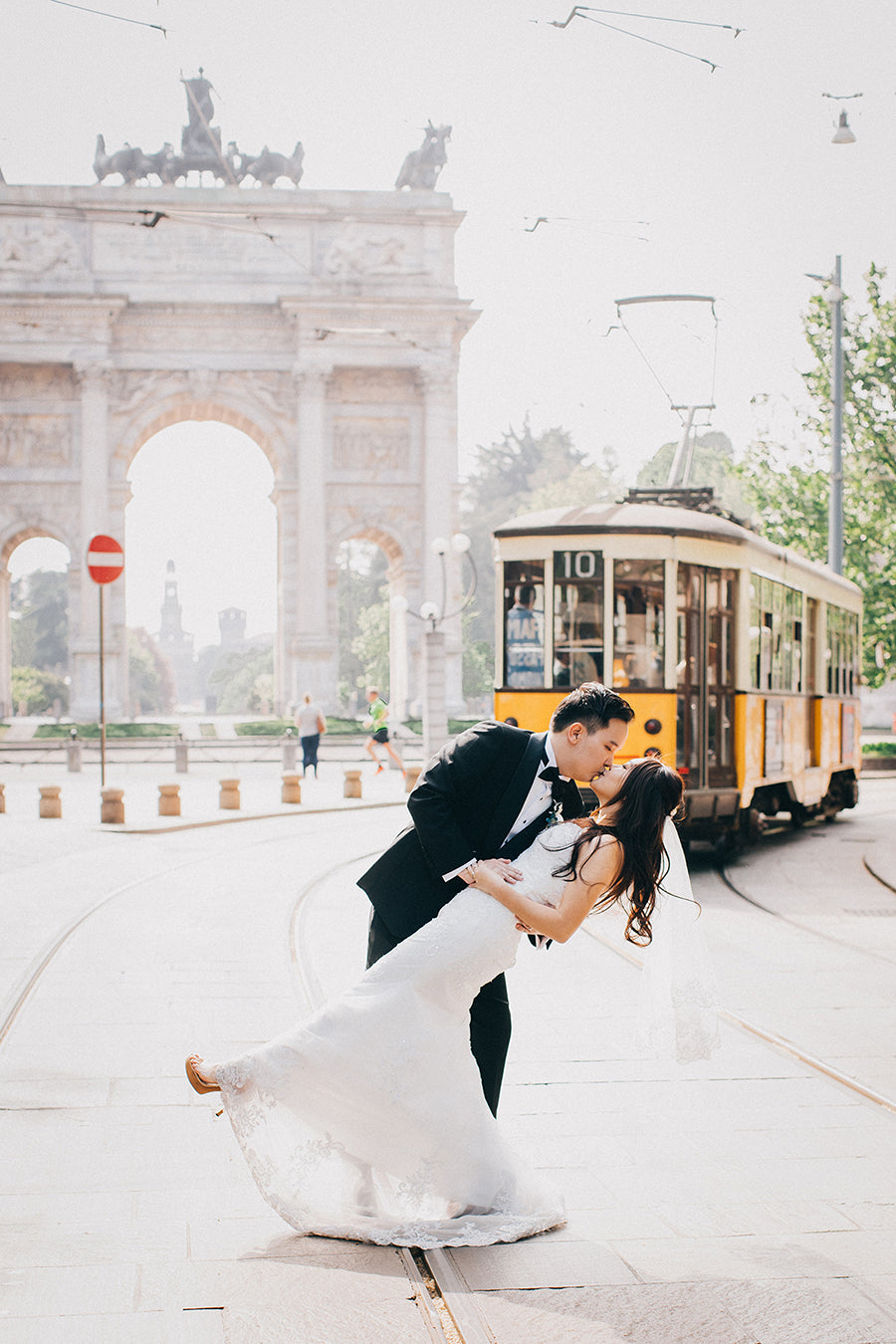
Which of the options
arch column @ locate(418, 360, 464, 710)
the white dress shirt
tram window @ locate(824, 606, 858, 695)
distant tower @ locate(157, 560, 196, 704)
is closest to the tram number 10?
tram window @ locate(824, 606, 858, 695)

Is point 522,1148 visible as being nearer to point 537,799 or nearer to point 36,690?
point 537,799

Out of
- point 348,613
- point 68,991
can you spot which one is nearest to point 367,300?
point 68,991

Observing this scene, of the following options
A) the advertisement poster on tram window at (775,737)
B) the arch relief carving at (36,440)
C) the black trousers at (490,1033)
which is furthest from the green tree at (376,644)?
the black trousers at (490,1033)

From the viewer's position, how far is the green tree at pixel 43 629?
97.0 meters

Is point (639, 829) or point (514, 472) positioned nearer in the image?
point (639, 829)

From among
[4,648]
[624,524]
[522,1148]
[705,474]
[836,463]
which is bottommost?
[522,1148]

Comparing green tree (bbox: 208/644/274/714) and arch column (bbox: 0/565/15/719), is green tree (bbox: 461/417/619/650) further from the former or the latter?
arch column (bbox: 0/565/15/719)

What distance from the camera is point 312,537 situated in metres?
44.4

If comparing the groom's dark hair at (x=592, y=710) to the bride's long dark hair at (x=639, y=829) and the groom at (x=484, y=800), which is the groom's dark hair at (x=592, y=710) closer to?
the groom at (x=484, y=800)

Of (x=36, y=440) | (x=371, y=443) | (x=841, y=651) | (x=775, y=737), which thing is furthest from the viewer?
(x=371, y=443)

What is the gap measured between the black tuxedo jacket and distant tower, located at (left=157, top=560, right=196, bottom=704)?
6975 inches

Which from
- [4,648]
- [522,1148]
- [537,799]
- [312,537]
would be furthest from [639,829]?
[4,648]

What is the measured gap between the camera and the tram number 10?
12.6 meters

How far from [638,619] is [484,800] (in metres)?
8.71
